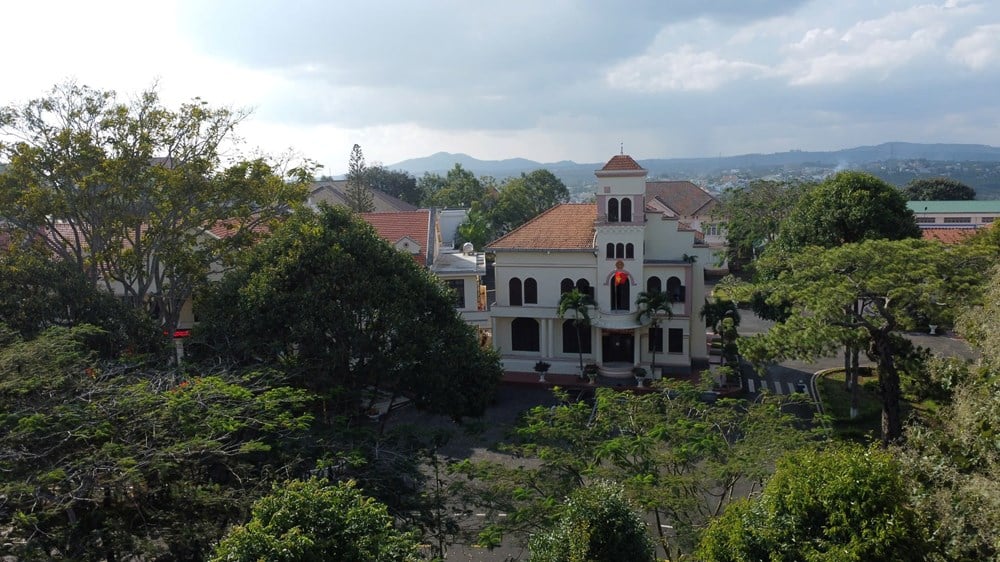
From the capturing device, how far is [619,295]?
28.5m

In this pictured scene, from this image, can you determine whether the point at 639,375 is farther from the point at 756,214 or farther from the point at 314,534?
the point at 756,214

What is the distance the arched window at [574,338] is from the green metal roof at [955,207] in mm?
50707

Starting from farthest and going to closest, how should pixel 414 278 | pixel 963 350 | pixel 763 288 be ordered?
pixel 963 350, pixel 763 288, pixel 414 278

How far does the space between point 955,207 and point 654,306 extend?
56365 mm

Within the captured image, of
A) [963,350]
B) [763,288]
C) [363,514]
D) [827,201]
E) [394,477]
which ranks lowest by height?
[963,350]

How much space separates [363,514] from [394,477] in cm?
411

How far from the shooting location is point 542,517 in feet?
39.9

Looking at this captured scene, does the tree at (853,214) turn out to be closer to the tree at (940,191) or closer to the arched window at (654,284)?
the arched window at (654,284)

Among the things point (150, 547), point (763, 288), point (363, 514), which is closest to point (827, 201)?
point (763, 288)

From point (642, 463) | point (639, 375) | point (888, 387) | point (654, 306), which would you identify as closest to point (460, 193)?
point (639, 375)

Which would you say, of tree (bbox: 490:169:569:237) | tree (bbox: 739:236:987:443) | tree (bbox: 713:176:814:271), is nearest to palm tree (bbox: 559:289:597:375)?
tree (bbox: 739:236:987:443)

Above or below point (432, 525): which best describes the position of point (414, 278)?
above

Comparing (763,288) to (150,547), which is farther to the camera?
(763,288)

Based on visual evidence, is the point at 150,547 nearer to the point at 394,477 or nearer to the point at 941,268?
the point at 394,477
